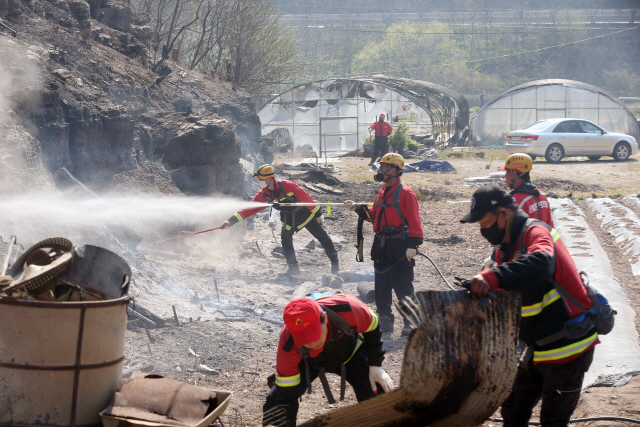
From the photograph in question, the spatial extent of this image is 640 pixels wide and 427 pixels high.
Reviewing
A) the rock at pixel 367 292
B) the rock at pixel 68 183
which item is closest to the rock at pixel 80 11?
the rock at pixel 68 183

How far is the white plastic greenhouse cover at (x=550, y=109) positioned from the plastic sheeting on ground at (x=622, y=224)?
47.9 feet

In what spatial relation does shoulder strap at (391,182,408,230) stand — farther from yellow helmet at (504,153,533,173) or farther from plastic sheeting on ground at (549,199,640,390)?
plastic sheeting on ground at (549,199,640,390)

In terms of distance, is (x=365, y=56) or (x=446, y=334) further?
(x=365, y=56)

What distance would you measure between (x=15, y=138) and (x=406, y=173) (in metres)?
14.7

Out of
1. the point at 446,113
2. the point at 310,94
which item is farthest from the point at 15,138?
the point at 446,113

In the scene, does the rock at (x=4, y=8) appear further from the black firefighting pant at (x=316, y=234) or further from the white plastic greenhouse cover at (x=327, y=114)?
the white plastic greenhouse cover at (x=327, y=114)

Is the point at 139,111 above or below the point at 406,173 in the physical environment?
above

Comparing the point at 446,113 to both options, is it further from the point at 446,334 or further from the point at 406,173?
the point at 446,334

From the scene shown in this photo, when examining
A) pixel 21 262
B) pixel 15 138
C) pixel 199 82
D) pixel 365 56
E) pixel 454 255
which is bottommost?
pixel 454 255

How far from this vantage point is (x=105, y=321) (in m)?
3.04

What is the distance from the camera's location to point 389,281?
20.8ft

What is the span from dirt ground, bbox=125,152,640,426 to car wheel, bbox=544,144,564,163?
156 inches

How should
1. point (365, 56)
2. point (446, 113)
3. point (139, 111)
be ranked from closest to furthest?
point (139, 111), point (446, 113), point (365, 56)

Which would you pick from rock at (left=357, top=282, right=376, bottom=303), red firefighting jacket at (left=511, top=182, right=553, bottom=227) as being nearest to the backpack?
red firefighting jacket at (left=511, top=182, right=553, bottom=227)
